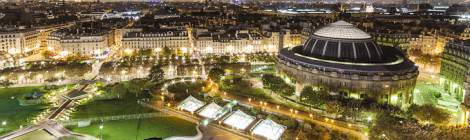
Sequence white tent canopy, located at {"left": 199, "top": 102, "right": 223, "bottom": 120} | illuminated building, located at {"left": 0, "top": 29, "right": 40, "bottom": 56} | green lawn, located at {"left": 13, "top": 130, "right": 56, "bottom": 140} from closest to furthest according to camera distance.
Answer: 1. green lawn, located at {"left": 13, "top": 130, "right": 56, "bottom": 140}
2. white tent canopy, located at {"left": 199, "top": 102, "right": 223, "bottom": 120}
3. illuminated building, located at {"left": 0, "top": 29, "right": 40, "bottom": 56}

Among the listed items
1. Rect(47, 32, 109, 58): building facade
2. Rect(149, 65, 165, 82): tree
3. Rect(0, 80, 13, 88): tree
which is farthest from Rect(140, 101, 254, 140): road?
Rect(47, 32, 109, 58): building facade

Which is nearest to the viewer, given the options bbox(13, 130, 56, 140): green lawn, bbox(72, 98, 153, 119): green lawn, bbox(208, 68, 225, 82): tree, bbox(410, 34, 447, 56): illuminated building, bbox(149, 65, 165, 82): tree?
bbox(13, 130, 56, 140): green lawn

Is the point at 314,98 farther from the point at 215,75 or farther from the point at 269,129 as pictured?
the point at 215,75

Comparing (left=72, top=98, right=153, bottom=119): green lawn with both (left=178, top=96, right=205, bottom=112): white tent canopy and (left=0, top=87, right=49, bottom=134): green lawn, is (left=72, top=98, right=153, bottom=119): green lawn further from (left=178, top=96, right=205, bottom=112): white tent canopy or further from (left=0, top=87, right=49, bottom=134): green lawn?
(left=0, top=87, right=49, bottom=134): green lawn

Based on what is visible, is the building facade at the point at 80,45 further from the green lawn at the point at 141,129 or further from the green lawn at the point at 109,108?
the green lawn at the point at 141,129

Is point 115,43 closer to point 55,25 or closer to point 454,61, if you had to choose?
point 55,25

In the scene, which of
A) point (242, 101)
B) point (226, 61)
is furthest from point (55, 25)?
point (242, 101)
